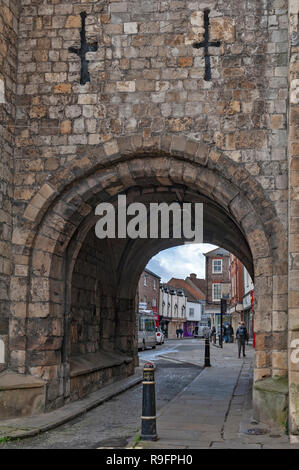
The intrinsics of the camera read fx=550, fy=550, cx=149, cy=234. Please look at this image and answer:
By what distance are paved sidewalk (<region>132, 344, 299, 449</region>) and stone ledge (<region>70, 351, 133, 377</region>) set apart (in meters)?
1.52

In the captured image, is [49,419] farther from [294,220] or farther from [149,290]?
[149,290]

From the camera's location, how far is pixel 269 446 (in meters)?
5.62

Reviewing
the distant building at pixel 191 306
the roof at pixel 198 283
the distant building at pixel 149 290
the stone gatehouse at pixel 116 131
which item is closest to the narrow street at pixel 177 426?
the stone gatehouse at pixel 116 131

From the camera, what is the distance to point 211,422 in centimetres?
707

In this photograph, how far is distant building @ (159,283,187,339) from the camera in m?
54.4

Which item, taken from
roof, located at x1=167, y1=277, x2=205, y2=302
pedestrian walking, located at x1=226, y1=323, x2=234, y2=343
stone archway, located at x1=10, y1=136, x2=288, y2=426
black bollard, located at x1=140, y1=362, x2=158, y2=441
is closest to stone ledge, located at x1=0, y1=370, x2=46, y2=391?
stone archway, located at x1=10, y1=136, x2=288, y2=426

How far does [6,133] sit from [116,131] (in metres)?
1.59

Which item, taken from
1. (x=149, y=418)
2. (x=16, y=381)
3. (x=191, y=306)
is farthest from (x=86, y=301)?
(x=191, y=306)

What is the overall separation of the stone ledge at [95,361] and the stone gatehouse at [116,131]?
0.36m

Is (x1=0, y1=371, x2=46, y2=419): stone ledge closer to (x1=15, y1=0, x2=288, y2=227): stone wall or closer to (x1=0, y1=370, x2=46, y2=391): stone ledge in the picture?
(x1=0, y1=370, x2=46, y2=391): stone ledge

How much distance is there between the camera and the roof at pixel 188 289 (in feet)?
222

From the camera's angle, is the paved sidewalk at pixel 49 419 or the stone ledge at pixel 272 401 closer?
the paved sidewalk at pixel 49 419

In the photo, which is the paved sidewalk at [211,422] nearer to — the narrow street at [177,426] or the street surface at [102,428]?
the narrow street at [177,426]

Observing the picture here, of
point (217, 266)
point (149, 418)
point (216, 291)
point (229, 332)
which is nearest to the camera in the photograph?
point (149, 418)
